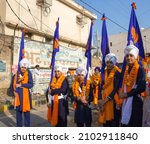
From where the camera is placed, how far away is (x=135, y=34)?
569cm

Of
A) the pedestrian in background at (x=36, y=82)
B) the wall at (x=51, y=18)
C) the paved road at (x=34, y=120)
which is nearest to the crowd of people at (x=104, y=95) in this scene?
the paved road at (x=34, y=120)

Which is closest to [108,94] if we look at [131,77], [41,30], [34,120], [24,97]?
[131,77]

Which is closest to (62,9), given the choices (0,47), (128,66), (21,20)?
(21,20)

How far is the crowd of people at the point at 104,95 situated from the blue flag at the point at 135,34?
583 mm

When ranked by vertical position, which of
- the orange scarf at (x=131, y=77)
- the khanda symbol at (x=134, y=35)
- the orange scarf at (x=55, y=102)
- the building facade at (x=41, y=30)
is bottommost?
the orange scarf at (x=55, y=102)

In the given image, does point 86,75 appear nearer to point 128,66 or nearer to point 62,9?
point 128,66

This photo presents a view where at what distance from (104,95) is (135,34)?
4.59 ft

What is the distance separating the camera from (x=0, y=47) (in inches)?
586

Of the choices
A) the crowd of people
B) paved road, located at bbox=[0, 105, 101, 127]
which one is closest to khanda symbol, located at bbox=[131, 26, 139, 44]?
the crowd of people

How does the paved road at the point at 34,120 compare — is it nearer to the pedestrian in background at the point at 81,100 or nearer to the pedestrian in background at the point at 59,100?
the pedestrian in background at the point at 59,100

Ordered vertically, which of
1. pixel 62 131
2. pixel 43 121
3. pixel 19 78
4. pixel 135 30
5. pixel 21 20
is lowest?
pixel 43 121

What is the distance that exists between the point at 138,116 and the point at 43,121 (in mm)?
5362

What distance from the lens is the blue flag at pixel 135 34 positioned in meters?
5.61

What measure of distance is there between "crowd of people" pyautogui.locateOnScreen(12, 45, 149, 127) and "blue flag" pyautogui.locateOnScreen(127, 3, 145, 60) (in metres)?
0.58
